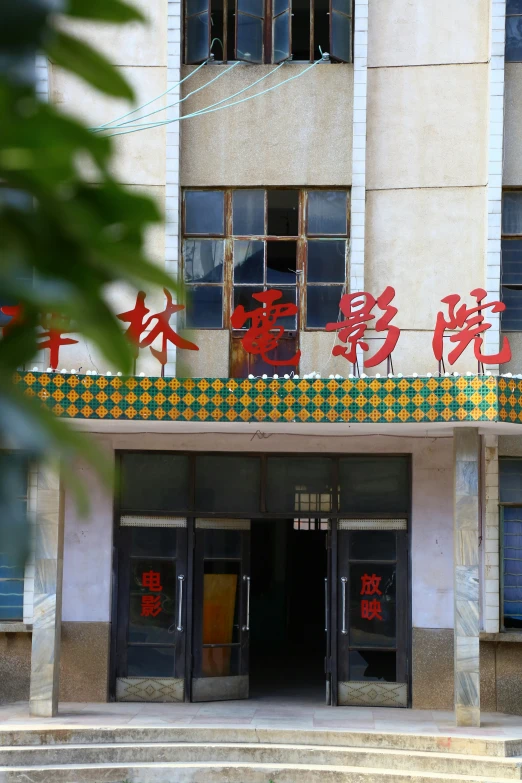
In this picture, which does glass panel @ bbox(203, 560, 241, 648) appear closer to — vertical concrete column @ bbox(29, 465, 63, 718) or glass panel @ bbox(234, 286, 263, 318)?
vertical concrete column @ bbox(29, 465, 63, 718)

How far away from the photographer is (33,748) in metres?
9.34

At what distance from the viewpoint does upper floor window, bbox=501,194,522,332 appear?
37.6 feet

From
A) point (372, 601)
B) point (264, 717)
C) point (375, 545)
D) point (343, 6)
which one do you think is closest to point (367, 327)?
point (375, 545)

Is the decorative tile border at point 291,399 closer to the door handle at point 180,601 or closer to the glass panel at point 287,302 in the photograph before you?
the glass panel at point 287,302

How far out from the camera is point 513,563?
36.9 feet

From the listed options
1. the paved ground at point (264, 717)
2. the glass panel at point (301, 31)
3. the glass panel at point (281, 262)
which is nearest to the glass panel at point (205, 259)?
the glass panel at point (281, 262)

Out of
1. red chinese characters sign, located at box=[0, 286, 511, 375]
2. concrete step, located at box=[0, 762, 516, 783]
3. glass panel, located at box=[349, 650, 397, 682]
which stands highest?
red chinese characters sign, located at box=[0, 286, 511, 375]

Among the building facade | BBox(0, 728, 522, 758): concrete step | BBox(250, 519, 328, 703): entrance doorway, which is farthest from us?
BBox(250, 519, 328, 703): entrance doorway

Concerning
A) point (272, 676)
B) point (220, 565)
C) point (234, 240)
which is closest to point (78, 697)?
point (220, 565)

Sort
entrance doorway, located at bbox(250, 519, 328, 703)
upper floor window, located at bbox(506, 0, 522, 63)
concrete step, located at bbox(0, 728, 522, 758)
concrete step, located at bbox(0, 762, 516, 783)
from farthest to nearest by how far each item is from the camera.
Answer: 1. entrance doorway, located at bbox(250, 519, 328, 703)
2. upper floor window, located at bbox(506, 0, 522, 63)
3. concrete step, located at bbox(0, 728, 522, 758)
4. concrete step, located at bbox(0, 762, 516, 783)

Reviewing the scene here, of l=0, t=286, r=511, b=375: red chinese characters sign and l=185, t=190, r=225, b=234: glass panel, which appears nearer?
l=0, t=286, r=511, b=375: red chinese characters sign

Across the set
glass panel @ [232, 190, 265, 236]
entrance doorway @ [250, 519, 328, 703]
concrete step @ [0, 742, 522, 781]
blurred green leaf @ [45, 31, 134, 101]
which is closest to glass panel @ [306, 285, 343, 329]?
glass panel @ [232, 190, 265, 236]

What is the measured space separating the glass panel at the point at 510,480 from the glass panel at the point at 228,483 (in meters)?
2.40

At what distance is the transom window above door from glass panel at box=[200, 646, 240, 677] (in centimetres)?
321
